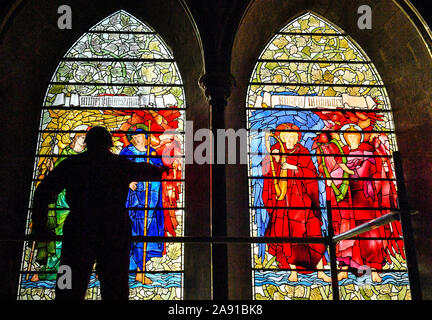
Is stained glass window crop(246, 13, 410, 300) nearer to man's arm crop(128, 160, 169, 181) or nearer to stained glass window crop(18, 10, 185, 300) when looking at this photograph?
stained glass window crop(18, 10, 185, 300)

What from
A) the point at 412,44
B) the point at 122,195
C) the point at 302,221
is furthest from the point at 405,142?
the point at 122,195

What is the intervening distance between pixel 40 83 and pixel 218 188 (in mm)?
3121

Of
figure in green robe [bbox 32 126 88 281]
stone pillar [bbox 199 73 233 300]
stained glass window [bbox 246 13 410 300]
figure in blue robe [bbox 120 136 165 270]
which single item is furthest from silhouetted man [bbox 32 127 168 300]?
stained glass window [bbox 246 13 410 300]

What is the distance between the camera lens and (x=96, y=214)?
9.06 ft

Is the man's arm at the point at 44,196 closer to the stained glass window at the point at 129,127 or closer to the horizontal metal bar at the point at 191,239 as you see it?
the horizontal metal bar at the point at 191,239

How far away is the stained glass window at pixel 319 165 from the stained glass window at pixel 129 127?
39.8 inches

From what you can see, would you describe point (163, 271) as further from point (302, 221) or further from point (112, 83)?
point (112, 83)

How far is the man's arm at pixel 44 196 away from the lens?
2869 mm

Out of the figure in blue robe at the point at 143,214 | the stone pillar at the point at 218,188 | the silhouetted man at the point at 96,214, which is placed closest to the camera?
the silhouetted man at the point at 96,214

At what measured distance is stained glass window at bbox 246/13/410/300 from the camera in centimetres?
553

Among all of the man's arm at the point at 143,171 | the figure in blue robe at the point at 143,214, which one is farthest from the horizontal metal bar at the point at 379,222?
the figure in blue robe at the point at 143,214

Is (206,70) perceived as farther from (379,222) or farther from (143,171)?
(379,222)

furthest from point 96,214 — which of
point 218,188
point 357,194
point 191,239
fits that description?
point 357,194

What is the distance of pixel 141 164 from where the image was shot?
2.96 m
